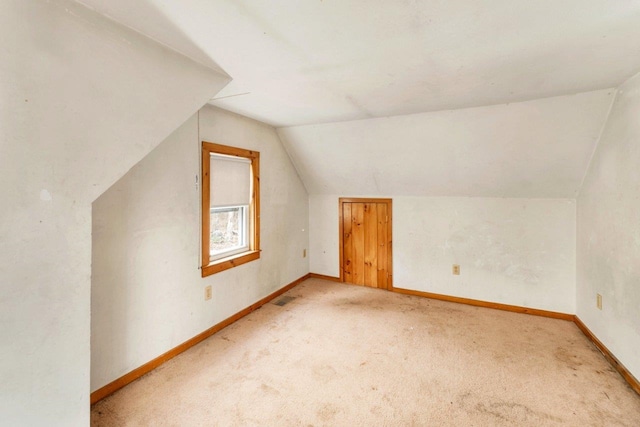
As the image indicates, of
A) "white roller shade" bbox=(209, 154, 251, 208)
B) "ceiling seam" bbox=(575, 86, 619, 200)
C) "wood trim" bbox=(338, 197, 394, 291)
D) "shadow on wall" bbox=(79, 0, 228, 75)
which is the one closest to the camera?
"shadow on wall" bbox=(79, 0, 228, 75)

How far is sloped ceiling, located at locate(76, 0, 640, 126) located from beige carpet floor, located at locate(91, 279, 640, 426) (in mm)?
2163

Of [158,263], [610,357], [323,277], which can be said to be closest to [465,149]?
[610,357]

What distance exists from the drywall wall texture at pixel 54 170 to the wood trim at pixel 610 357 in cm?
337

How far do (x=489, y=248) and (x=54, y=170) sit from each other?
3.90 metres

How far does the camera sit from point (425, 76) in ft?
6.73

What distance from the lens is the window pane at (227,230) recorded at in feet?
9.94

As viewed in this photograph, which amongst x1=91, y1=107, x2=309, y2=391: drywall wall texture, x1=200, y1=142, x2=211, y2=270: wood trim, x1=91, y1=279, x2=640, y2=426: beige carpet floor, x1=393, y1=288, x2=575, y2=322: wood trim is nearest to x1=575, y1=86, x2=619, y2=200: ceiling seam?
x1=393, y1=288, x2=575, y2=322: wood trim

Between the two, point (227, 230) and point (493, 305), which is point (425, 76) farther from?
point (493, 305)

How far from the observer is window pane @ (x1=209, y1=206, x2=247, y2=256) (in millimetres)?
3029

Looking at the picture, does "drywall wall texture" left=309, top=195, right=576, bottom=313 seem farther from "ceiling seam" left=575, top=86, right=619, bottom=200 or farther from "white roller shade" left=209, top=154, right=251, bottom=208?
"white roller shade" left=209, top=154, right=251, bottom=208

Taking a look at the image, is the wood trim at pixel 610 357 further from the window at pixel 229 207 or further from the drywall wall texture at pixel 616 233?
the window at pixel 229 207

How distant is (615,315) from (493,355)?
3.15 feet

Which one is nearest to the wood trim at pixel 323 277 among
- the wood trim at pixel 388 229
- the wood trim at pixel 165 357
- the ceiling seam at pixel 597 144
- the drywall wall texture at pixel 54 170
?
the wood trim at pixel 388 229

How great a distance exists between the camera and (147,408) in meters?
1.89
